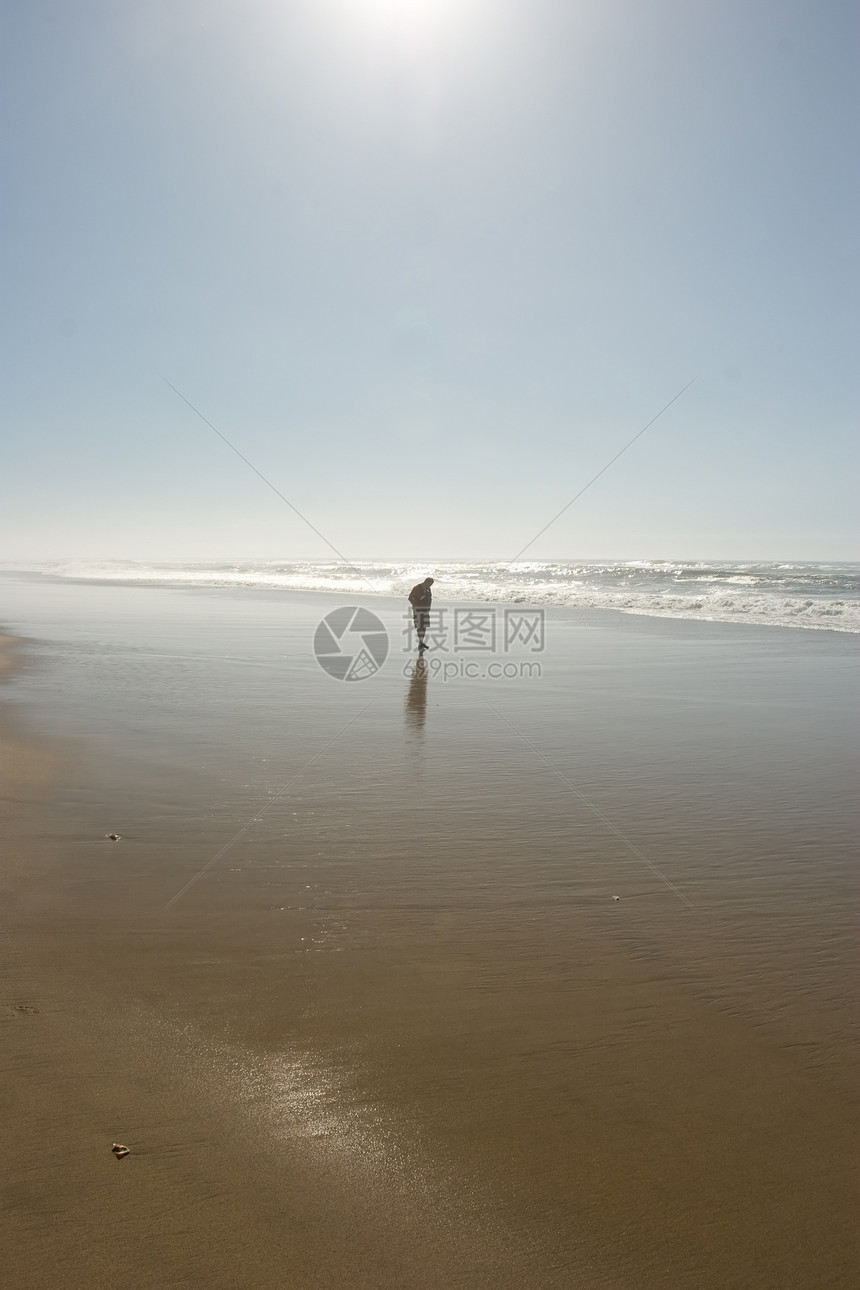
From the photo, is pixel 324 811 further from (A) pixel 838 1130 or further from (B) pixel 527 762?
(A) pixel 838 1130

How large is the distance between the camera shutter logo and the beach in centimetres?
545

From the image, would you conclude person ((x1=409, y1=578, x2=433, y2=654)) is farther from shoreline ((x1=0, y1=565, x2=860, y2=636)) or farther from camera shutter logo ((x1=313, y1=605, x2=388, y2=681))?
shoreline ((x1=0, y1=565, x2=860, y2=636))

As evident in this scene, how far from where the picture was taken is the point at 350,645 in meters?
17.2

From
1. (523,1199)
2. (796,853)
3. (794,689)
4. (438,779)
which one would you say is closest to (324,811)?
(438,779)

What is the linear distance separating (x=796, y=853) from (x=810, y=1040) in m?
2.16

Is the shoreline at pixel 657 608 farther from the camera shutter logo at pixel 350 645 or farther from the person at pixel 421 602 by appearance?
the person at pixel 421 602

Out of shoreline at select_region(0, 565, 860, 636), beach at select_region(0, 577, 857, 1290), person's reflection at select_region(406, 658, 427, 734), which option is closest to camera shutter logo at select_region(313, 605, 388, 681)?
person's reflection at select_region(406, 658, 427, 734)

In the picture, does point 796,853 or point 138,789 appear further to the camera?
point 138,789

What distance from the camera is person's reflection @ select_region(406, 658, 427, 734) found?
365 inches

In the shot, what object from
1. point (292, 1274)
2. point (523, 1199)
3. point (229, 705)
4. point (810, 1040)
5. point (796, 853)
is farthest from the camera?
point (229, 705)

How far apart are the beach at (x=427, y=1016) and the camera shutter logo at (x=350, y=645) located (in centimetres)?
545

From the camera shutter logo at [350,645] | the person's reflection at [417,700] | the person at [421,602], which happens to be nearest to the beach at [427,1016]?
the person's reflection at [417,700]

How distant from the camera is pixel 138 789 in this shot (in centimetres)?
647

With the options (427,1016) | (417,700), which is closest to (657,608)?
A: (417,700)
